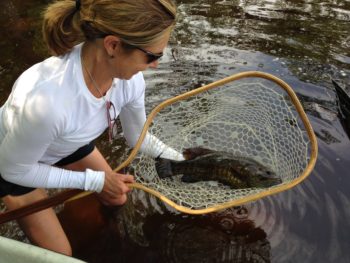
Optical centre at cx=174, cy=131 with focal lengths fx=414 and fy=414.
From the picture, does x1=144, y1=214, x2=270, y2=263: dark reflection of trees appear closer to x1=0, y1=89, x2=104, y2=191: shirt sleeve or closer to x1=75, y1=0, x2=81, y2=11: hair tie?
x1=0, y1=89, x2=104, y2=191: shirt sleeve

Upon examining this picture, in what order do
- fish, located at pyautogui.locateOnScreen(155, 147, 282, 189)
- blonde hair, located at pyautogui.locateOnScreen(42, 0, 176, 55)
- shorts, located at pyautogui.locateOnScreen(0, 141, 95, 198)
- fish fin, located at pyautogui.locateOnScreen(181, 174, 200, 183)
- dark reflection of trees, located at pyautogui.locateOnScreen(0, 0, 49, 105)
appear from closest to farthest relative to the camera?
blonde hair, located at pyautogui.locateOnScreen(42, 0, 176, 55) < shorts, located at pyautogui.locateOnScreen(0, 141, 95, 198) < fish, located at pyautogui.locateOnScreen(155, 147, 282, 189) < fish fin, located at pyautogui.locateOnScreen(181, 174, 200, 183) < dark reflection of trees, located at pyautogui.locateOnScreen(0, 0, 49, 105)

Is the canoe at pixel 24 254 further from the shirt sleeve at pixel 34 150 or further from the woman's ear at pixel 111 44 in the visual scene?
the woman's ear at pixel 111 44

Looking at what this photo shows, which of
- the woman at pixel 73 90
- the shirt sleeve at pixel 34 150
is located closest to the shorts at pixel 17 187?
the woman at pixel 73 90

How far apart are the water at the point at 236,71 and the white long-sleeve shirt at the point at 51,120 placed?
869 millimetres

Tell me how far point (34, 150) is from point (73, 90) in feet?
1.12

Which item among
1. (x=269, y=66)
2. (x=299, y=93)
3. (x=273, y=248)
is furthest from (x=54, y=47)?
(x=269, y=66)

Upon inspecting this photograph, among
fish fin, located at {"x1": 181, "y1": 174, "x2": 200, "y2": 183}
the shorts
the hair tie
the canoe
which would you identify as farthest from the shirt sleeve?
fish fin, located at {"x1": 181, "y1": 174, "x2": 200, "y2": 183}

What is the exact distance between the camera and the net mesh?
2.68 meters

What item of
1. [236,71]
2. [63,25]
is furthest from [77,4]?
[236,71]

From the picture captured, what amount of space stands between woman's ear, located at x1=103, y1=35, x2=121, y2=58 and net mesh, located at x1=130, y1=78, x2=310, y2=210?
89cm

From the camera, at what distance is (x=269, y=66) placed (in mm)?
4922

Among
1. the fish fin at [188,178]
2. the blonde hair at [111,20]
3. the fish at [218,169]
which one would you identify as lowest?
the fish fin at [188,178]

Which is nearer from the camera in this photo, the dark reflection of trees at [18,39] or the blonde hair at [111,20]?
the blonde hair at [111,20]

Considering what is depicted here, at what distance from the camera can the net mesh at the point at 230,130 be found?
2.68m
